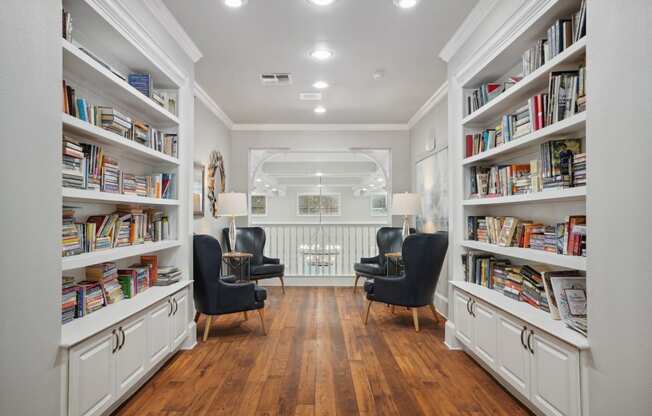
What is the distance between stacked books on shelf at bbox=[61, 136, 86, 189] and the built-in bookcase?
0.07 meters

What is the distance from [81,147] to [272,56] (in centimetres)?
201

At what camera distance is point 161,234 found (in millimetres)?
3023

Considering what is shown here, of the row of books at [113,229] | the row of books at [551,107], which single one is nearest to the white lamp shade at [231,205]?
the row of books at [113,229]

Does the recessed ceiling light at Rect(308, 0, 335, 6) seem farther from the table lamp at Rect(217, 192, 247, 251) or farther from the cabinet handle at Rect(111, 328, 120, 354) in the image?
the table lamp at Rect(217, 192, 247, 251)

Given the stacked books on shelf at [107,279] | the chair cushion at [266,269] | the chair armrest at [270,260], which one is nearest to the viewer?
the stacked books on shelf at [107,279]

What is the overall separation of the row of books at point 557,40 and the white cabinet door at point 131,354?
311 centimetres

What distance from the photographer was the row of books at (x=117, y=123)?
1.96m

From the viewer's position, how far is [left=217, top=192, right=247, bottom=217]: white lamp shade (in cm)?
464

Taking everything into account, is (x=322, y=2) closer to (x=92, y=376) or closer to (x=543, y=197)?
(x=543, y=197)

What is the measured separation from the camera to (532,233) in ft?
7.81

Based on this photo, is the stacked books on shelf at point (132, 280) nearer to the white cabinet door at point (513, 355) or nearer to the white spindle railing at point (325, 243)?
the white cabinet door at point (513, 355)

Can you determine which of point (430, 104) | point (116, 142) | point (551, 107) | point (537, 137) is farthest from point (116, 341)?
point (430, 104)
